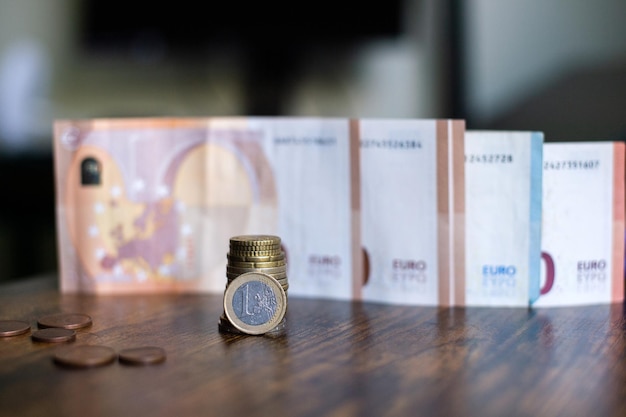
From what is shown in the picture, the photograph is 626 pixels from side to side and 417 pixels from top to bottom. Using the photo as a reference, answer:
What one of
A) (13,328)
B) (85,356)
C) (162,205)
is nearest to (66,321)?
(13,328)

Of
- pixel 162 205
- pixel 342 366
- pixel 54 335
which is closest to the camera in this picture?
pixel 342 366

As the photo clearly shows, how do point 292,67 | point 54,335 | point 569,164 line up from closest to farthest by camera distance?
point 54,335 < point 569,164 < point 292,67

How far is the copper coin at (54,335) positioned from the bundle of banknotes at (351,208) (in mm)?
328

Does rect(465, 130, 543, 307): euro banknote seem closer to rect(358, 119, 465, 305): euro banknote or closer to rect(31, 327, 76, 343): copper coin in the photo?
rect(358, 119, 465, 305): euro banknote

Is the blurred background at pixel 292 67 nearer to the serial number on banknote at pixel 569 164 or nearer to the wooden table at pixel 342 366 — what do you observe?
the serial number on banknote at pixel 569 164

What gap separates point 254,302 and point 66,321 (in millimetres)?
300

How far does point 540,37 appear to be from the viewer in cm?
154

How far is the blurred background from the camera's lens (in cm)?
152

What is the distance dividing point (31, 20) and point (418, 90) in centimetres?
107

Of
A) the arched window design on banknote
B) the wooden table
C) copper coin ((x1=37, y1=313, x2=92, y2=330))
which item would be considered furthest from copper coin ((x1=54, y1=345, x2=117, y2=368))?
the arched window design on banknote

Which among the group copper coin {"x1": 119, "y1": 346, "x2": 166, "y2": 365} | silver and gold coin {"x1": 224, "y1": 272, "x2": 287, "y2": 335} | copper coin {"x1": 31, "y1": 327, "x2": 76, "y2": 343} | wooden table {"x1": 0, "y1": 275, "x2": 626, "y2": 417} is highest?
silver and gold coin {"x1": 224, "y1": 272, "x2": 287, "y2": 335}

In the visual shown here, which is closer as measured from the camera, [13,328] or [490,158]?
[13,328]

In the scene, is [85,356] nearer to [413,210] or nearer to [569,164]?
[413,210]

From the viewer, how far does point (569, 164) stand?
1.17 meters
